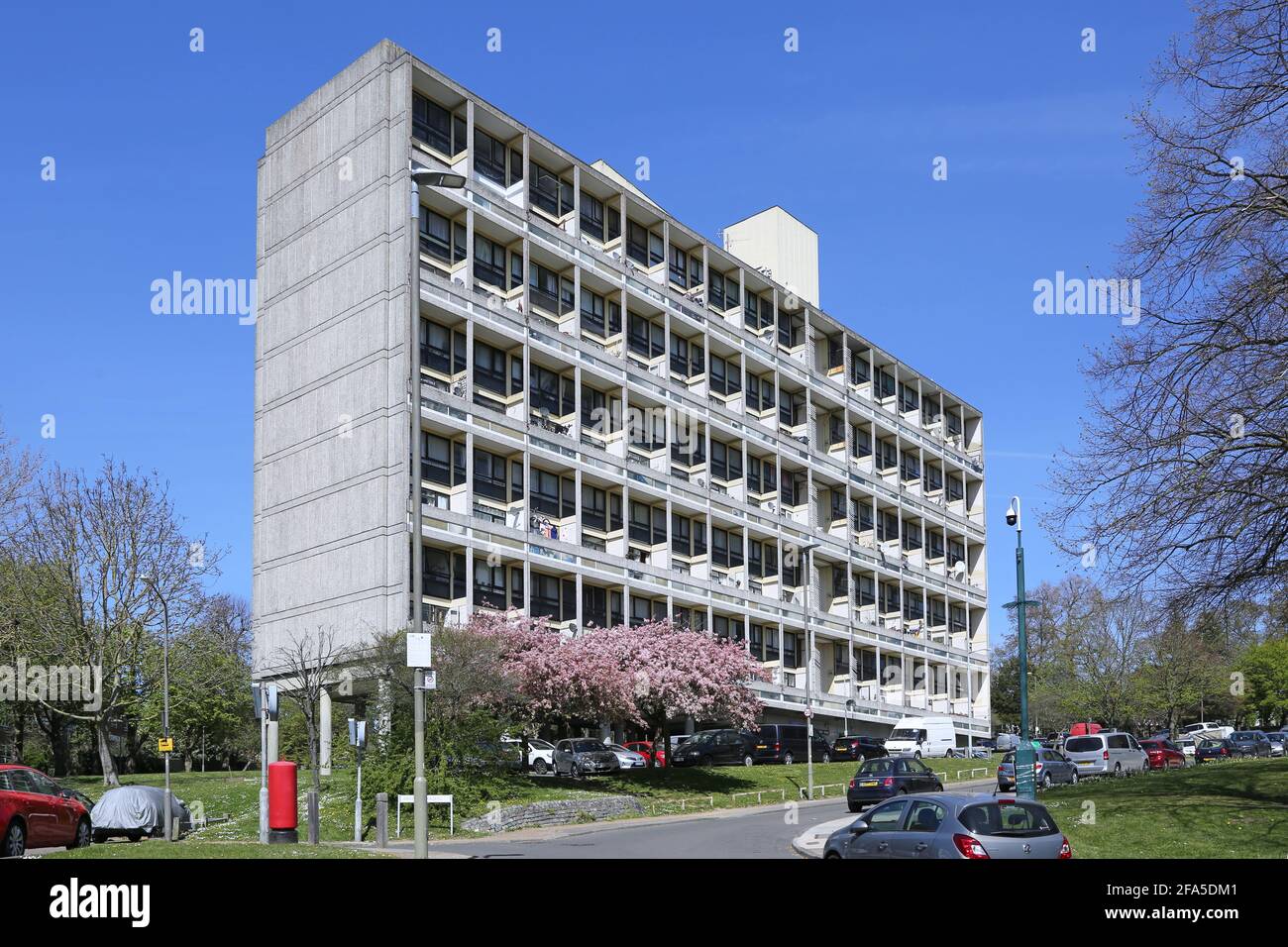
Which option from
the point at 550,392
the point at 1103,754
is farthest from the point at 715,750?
the point at 550,392

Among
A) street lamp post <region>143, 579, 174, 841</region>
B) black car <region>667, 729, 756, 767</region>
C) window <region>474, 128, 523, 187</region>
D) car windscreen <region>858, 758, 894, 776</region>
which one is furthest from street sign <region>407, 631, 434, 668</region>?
window <region>474, 128, 523, 187</region>

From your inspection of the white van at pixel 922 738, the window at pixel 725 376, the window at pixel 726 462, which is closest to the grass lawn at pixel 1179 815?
the white van at pixel 922 738

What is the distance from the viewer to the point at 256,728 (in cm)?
7125

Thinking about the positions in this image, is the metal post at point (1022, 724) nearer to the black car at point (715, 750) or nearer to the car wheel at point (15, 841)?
the car wheel at point (15, 841)

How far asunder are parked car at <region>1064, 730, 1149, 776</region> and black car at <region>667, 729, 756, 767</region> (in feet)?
44.7

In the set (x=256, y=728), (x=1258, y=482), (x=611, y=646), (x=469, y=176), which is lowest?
(x=256, y=728)

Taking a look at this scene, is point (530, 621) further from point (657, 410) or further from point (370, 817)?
point (657, 410)

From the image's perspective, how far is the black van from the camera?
183 feet

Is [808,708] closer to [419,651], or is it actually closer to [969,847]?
[419,651]

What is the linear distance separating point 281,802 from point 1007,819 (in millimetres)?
12913

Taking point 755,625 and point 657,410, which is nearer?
point 657,410

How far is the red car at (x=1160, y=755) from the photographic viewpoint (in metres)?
51.2

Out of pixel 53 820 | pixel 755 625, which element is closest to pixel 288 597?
pixel 755 625
